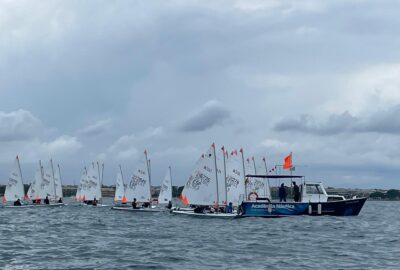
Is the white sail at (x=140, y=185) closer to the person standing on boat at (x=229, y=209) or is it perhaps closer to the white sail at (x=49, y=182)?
the person standing on boat at (x=229, y=209)

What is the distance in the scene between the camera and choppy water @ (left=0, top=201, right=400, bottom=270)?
30.3m

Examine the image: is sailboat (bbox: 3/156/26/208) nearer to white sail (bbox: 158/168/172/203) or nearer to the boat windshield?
white sail (bbox: 158/168/172/203)

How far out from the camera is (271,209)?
59.5 m

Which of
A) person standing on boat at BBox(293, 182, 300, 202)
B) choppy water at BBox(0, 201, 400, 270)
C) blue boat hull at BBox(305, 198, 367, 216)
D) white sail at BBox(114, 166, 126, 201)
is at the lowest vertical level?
choppy water at BBox(0, 201, 400, 270)

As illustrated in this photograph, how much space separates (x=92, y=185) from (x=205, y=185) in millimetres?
45804

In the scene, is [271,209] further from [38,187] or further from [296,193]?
[38,187]


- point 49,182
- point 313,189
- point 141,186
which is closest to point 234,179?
point 313,189

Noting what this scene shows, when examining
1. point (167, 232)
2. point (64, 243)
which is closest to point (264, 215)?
point (167, 232)

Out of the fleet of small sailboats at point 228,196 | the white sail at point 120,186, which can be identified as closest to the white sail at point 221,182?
the fleet of small sailboats at point 228,196

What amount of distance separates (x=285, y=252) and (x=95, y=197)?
7071cm

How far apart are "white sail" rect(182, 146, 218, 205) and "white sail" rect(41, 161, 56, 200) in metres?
48.0

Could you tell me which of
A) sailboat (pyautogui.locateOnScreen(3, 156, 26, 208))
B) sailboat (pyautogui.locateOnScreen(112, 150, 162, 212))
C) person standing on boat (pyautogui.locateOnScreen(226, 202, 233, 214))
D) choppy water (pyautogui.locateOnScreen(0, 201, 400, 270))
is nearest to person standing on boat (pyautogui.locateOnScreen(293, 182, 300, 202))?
choppy water (pyautogui.locateOnScreen(0, 201, 400, 270))

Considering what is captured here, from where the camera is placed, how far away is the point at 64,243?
38.4m

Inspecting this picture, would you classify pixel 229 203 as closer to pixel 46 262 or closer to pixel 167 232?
pixel 167 232
